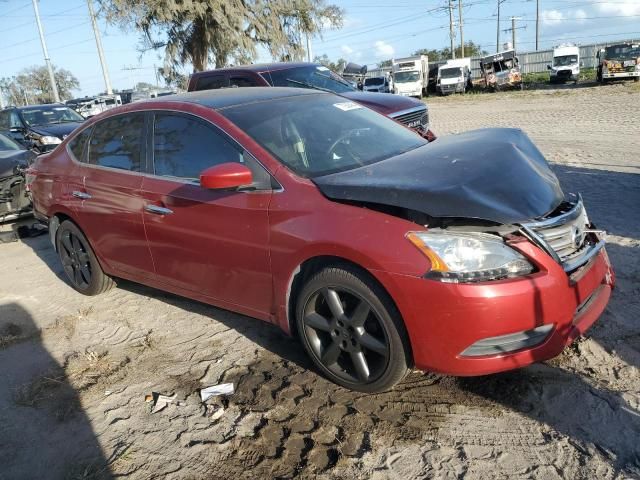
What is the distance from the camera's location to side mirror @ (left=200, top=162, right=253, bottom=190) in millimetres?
3191

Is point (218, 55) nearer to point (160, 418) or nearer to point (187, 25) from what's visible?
point (187, 25)

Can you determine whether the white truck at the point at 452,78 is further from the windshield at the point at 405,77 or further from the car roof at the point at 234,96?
the car roof at the point at 234,96

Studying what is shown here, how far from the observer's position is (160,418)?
318 centimetres

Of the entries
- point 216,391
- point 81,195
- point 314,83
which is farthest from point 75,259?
point 314,83

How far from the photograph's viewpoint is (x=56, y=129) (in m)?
12.9

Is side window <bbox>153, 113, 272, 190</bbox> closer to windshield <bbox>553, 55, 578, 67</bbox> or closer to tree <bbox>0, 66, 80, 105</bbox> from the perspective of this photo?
windshield <bbox>553, 55, 578, 67</bbox>

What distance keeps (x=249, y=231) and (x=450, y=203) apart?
1289mm

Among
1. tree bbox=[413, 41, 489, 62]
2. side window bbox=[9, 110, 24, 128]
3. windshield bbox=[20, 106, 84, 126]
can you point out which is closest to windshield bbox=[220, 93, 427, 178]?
windshield bbox=[20, 106, 84, 126]

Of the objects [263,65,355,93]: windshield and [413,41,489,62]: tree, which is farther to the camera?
[413,41,489,62]: tree

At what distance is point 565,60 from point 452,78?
7.37 meters

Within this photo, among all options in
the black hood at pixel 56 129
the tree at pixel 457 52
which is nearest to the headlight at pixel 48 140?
the black hood at pixel 56 129

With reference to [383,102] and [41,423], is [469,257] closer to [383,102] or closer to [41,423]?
[41,423]

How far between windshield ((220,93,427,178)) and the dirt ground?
134cm

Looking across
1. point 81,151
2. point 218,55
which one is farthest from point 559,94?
point 81,151
